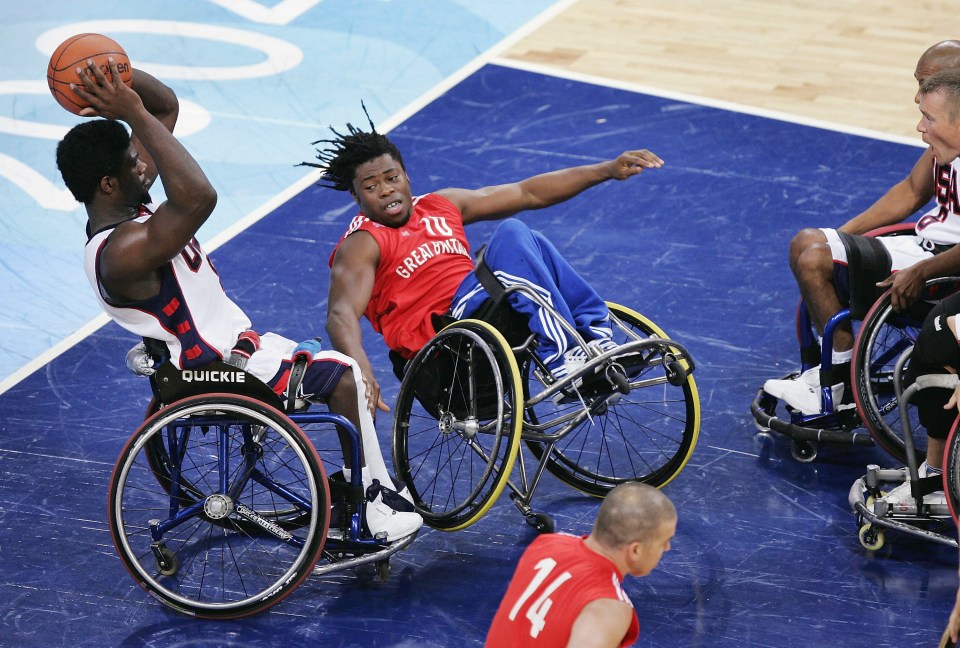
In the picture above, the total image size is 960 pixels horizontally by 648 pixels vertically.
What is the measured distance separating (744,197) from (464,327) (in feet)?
10.3

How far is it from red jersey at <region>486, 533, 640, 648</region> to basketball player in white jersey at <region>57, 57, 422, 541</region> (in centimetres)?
129

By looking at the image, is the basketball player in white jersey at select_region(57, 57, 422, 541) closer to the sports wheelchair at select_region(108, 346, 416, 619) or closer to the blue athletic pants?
the sports wheelchair at select_region(108, 346, 416, 619)

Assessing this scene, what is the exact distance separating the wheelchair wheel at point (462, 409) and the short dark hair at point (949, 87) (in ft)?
5.72

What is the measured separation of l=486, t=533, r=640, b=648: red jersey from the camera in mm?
3191

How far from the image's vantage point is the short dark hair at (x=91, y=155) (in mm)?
4250

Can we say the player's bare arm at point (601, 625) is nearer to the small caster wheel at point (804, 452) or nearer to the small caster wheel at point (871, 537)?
the small caster wheel at point (871, 537)

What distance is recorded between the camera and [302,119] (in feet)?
27.5

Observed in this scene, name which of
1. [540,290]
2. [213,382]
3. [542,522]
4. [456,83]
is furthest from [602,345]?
[456,83]

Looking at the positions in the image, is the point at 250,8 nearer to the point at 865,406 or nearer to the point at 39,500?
the point at 39,500

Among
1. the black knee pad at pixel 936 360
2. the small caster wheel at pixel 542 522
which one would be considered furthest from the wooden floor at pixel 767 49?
the small caster wheel at pixel 542 522

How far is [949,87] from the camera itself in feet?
15.6

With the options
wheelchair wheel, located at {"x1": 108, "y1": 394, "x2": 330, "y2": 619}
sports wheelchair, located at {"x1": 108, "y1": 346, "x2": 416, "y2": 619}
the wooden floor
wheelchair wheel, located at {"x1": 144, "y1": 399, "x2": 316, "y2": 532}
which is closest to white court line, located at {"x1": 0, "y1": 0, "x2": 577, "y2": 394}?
the wooden floor

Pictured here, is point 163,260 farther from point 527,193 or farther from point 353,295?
point 527,193

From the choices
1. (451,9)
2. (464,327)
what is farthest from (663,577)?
(451,9)
